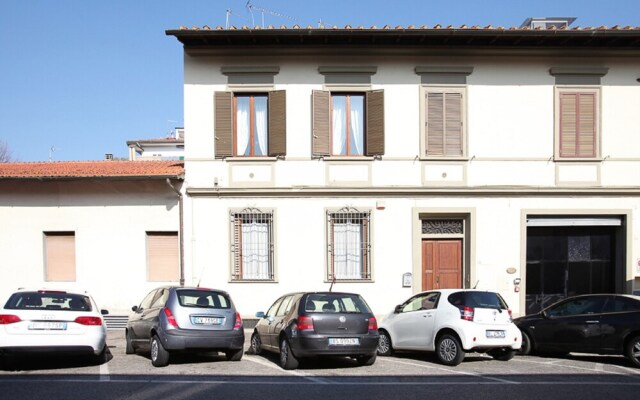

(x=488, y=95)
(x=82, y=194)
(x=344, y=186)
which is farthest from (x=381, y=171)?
(x=82, y=194)

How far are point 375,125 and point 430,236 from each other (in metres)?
3.45

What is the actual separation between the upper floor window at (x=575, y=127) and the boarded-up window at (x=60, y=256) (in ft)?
45.3

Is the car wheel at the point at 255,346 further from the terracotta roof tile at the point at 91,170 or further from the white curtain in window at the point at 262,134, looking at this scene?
the white curtain in window at the point at 262,134

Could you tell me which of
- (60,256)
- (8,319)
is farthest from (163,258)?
(8,319)

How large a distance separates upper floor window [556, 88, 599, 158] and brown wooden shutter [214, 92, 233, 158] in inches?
356

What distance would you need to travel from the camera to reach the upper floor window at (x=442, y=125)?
56.7 feet

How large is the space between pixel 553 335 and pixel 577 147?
6656 mm

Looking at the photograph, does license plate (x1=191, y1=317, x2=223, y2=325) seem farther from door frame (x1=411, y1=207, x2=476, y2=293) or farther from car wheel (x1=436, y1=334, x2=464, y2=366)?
door frame (x1=411, y1=207, x2=476, y2=293)

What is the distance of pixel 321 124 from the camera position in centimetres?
1716

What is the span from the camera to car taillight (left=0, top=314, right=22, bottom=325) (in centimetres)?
1055

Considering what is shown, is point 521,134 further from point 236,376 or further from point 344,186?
point 236,376

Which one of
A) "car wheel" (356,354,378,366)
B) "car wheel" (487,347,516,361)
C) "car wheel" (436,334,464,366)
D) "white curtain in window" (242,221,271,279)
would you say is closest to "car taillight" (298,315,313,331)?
"car wheel" (356,354,378,366)

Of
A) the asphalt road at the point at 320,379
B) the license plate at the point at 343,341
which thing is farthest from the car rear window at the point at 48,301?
the license plate at the point at 343,341

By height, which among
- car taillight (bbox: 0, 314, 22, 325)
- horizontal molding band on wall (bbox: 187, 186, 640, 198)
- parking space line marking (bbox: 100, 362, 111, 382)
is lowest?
parking space line marking (bbox: 100, 362, 111, 382)
